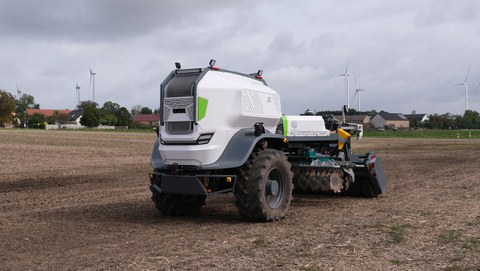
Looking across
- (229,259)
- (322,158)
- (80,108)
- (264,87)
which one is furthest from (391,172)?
(80,108)

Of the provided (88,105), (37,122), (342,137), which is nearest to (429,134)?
(342,137)

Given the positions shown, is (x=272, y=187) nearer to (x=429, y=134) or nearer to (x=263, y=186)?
(x=263, y=186)

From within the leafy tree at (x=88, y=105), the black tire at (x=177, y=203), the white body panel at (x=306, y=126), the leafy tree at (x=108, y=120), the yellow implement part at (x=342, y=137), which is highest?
the leafy tree at (x=88, y=105)

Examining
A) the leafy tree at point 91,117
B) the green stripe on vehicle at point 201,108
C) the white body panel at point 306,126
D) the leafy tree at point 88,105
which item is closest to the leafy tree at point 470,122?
the leafy tree at point 91,117

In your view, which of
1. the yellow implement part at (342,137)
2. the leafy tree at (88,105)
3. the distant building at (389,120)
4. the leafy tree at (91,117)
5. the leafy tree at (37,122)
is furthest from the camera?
the distant building at (389,120)

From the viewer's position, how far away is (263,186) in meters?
8.02

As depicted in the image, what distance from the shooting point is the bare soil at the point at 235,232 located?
19.3 feet

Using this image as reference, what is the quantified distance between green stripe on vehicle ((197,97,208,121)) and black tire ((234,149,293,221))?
3.40ft

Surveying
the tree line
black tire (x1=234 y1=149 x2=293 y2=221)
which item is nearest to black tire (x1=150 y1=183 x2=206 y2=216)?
black tire (x1=234 y1=149 x2=293 y2=221)

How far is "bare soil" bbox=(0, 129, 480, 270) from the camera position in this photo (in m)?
5.88

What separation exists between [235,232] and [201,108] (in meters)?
1.93

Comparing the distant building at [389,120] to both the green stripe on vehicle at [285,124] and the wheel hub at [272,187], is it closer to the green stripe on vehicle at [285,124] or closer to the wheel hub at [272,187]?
the green stripe on vehicle at [285,124]

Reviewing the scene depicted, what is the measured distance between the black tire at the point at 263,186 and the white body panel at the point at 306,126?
1304mm

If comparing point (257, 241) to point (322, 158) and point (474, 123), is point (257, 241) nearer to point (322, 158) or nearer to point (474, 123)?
point (322, 158)
